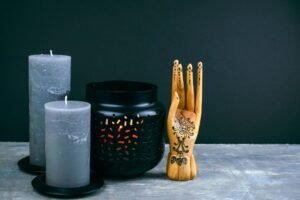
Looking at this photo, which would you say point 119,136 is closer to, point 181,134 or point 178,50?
point 181,134

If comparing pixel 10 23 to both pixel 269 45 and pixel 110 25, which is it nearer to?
pixel 110 25

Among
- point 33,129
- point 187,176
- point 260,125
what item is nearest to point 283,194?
point 187,176

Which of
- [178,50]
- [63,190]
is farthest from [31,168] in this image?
[178,50]

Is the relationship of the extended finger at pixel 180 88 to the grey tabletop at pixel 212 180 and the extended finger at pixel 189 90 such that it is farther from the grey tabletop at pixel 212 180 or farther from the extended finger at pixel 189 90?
the grey tabletop at pixel 212 180

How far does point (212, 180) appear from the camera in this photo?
0.93 m

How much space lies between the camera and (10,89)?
1.16 m

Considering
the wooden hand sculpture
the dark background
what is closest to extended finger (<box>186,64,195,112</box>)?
the wooden hand sculpture

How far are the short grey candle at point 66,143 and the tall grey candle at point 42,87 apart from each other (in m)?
0.08

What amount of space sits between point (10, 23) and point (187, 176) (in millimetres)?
575

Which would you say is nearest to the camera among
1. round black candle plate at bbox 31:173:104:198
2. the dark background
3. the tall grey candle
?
round black candle plate at bbox 31:173:104:198

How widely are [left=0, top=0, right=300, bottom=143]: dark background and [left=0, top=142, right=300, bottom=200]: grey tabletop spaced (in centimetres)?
11

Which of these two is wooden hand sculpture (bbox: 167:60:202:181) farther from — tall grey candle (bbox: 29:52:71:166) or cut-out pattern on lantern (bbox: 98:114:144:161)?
tall grey candle (bbox: 29:52:71:166)

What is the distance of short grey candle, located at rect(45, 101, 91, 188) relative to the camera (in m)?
0.82

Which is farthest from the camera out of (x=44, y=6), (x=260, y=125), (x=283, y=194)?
(x=260, y=125)
